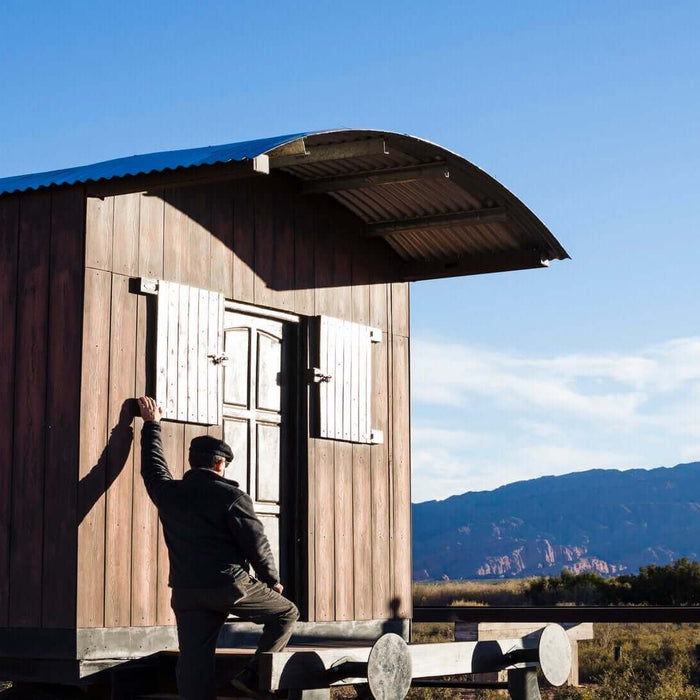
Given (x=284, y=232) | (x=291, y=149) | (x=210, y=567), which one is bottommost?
(x=210, y=567)

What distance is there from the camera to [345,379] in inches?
410

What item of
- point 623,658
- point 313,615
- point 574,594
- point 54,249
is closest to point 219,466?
point 54,249

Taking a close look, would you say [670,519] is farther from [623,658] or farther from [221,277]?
[221,277]

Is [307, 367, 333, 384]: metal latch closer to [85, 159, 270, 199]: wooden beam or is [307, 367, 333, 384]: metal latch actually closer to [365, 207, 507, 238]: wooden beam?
[365, 207, 507, 238]: wooden beam

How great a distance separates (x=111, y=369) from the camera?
327 inches

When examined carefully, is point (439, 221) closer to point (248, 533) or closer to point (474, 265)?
point (474, 265)

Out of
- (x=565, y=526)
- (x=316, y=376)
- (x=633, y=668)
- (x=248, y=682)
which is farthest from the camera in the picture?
(x=565, y=526)

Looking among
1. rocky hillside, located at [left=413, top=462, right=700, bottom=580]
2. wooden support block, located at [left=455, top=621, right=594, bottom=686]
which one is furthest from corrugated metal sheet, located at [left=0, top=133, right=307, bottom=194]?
rocky hillside, located at [left=413, top=462, right=700, bottom=580]

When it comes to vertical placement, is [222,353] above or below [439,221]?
below

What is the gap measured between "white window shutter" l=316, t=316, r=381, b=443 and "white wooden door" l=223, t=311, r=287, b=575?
361 mm

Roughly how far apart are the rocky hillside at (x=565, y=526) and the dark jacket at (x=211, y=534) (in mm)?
144762

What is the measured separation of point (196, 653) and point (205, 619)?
20 cm

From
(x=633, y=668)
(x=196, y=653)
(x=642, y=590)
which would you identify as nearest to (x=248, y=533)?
(x=196, y=653)

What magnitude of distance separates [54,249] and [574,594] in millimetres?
21903
